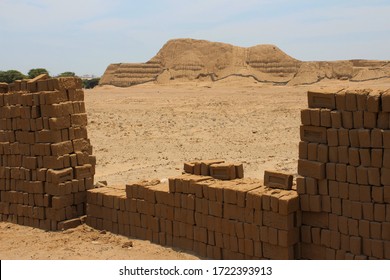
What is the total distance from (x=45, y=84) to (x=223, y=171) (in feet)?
13.2

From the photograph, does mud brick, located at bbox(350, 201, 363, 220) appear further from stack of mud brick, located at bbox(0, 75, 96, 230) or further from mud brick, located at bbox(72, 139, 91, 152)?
mud brick, located at bbox(72, 139, 91, 152)

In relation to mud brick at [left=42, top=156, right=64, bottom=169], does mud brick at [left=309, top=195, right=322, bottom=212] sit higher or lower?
lower

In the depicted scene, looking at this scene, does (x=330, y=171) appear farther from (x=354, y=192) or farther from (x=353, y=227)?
(x=353, y=227)

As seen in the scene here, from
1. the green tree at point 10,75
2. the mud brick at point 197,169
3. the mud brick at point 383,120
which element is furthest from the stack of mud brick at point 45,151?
the green tree at point 10,75

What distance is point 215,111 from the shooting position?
91.3ft

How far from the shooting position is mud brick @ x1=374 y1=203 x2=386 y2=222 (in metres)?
6.46

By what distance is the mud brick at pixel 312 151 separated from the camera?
7.06 meters

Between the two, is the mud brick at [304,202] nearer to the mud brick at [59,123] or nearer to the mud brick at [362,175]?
the mud brick at [362,175]

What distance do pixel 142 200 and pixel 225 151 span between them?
9.43m

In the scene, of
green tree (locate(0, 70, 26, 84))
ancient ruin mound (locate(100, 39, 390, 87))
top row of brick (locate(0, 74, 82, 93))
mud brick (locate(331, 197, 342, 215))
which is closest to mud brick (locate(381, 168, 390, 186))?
mud brick (locate(331, 197, 342, 215))

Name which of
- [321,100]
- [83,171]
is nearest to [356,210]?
[321,100]

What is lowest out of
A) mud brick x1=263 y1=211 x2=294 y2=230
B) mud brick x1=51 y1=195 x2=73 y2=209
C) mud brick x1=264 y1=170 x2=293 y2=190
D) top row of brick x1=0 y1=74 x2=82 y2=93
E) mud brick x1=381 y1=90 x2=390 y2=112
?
mud brick x1=51 y1=195 x2=73 y2=209

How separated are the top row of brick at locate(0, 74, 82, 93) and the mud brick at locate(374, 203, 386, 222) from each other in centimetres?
619
